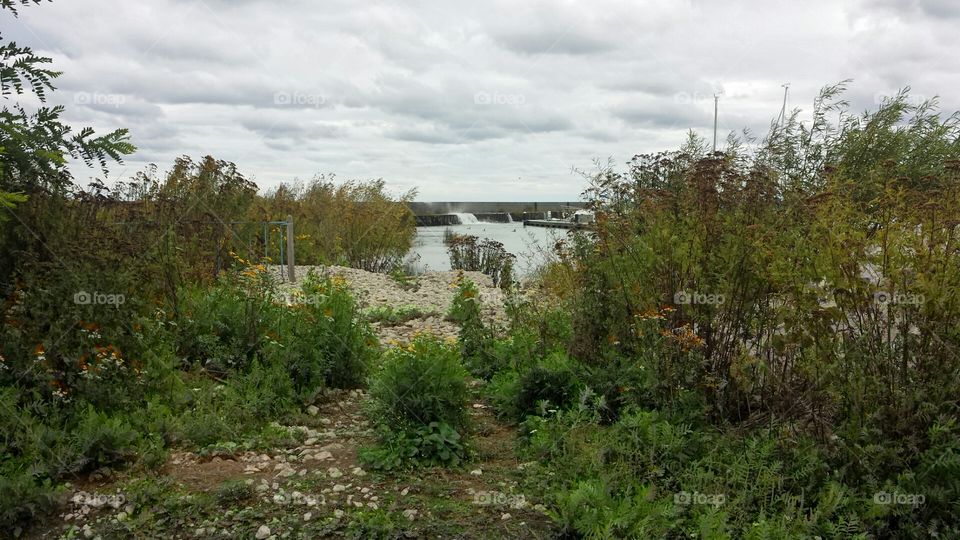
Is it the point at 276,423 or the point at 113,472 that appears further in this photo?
the point at 276,423

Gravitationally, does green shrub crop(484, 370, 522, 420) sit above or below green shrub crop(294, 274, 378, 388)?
below

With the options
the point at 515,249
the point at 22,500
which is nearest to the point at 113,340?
the point at 22,500

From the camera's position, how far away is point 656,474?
431 centimetres

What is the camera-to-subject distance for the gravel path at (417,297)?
384 inches

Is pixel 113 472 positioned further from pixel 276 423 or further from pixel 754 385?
pixel 754 385

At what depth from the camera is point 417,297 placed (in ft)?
43.4

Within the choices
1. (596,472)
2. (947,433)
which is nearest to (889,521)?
(947,433)

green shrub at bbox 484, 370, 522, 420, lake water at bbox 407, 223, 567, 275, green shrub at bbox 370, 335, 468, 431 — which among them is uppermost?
lake water at bbox 407, 223, 567, 275

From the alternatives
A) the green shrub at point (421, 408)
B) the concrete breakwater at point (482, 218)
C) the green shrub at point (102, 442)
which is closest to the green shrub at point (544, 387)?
the green shrub at point (421, 408)

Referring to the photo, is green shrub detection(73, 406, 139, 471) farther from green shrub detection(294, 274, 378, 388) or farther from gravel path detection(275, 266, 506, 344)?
gravel path detection(275, 266, 506, 344)

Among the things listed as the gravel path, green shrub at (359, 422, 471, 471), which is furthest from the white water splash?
green shrub at (359, 422, 471, 471)

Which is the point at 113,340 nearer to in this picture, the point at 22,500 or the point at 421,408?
the point at 22,500

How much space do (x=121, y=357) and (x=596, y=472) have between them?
11.1ft

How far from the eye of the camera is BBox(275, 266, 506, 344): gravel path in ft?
32.0
